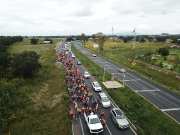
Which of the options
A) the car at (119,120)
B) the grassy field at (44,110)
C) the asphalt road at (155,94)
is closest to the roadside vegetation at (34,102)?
the grassy field at (44,110)

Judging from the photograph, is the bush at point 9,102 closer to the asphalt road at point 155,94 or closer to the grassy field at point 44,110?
the grassy field at point 44,110

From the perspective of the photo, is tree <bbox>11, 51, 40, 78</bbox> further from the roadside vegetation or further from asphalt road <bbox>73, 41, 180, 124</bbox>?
asphalt road <bbox>73, 41, 180, 124</bbox>

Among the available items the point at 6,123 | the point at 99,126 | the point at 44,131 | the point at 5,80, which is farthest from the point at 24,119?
the point at 5,80

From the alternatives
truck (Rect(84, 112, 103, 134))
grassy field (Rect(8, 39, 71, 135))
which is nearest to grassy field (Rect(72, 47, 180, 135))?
truck (Rect(84, 112, 103, 134))

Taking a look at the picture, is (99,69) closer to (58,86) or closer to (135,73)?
(135,73)

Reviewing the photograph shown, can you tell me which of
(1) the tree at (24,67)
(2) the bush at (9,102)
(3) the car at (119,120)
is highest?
(1) the tree at (24,67)

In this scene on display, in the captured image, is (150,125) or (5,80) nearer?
(150,125)
